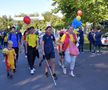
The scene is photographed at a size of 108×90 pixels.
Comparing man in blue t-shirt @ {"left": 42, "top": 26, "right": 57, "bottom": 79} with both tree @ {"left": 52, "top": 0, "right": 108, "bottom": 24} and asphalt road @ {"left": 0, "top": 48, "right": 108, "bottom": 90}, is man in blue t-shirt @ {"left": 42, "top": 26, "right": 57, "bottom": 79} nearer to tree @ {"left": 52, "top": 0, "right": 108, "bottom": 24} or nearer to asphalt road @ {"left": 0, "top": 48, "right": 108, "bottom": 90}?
asphalt road @ {"left": 0, "top": 48, "right": 108, "bottom": 90}

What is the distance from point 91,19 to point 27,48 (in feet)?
102

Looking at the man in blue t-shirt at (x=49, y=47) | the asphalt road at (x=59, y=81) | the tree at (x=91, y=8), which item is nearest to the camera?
the asphalt road at (x=59, y=81)

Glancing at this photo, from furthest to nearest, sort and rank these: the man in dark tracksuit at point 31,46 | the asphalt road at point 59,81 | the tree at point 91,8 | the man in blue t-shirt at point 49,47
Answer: the tree at point 91,8 < the man in dark tracksuit at point 31,46 < the man in blue t-shirt at point 49,47 < the asphalt road at point 59,81

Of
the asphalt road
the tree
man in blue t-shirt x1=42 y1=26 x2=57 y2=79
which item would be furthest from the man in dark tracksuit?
the tree

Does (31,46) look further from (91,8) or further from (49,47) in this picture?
(91,8)

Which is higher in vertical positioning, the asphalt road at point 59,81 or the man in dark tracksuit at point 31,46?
the man in dark tracksuit at point 31,46

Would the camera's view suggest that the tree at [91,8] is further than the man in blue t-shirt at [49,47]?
A: Yes

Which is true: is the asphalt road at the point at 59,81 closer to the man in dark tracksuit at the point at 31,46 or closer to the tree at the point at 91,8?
the man in dark tracksuit at the point at 31,46

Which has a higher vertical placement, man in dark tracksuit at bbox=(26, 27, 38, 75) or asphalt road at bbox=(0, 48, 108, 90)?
man in dark tracksuit at bbox=(26, 27, 38, 75)

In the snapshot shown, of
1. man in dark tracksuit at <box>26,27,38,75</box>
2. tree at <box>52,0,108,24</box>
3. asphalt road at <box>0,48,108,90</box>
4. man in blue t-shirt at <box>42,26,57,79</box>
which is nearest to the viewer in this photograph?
asphalt road at <box>0,48,108,90</box>

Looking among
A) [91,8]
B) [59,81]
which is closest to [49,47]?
[59,81]

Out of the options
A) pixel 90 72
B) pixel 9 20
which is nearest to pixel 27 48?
pixel 90 72

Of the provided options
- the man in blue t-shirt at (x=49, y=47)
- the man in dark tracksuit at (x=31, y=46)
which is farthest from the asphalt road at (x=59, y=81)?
the man in blue t-shirt at (x=49, y=47)

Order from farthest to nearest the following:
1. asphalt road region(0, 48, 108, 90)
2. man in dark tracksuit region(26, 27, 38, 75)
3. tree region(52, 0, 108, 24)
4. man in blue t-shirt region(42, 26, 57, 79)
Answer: tree region(52, 0, 108, 24) → man in dark tracksuit region(26, 27, 38, 75) → man in blue t-shirt region(42, 26, 57, 79) → asphalt road region(0, 48, 108, 90)
